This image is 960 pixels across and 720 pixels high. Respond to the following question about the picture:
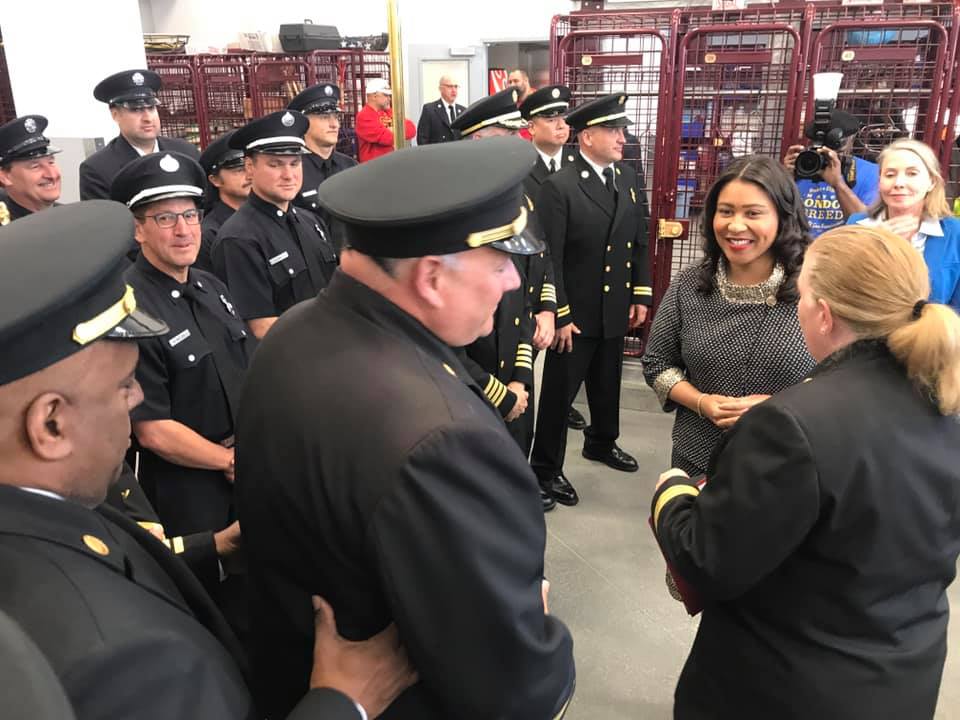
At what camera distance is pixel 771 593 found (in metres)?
1.33

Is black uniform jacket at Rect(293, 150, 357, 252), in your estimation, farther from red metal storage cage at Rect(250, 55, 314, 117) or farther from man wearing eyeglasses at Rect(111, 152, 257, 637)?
red metal storage cage at Rect(250, 55, 314, 117)

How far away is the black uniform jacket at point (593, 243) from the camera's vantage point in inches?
135

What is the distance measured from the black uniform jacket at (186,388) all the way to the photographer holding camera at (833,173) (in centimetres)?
257

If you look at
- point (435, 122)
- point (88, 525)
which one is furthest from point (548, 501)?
point (435, 122)

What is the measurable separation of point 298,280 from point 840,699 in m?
2.28

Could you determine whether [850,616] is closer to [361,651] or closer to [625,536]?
[361,651]


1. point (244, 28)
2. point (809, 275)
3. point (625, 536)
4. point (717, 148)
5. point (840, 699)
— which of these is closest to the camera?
point (840, 699)

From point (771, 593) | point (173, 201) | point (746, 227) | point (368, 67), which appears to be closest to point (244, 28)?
point (368, 67)

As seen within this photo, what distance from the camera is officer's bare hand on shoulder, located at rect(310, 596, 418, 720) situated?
39.9 inches

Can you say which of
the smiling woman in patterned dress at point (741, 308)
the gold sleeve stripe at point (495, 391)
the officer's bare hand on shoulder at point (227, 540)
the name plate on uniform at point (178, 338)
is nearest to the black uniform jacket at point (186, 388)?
the name plate on uniform at point (178, 338)

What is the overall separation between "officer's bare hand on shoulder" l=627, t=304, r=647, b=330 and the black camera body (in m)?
0.96

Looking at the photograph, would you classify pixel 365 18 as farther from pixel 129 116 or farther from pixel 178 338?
pixel 178 338

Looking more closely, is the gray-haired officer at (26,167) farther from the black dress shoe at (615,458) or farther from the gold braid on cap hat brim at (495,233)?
the gold braid on cap hat brim at (495,233)

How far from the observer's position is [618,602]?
111 inches
